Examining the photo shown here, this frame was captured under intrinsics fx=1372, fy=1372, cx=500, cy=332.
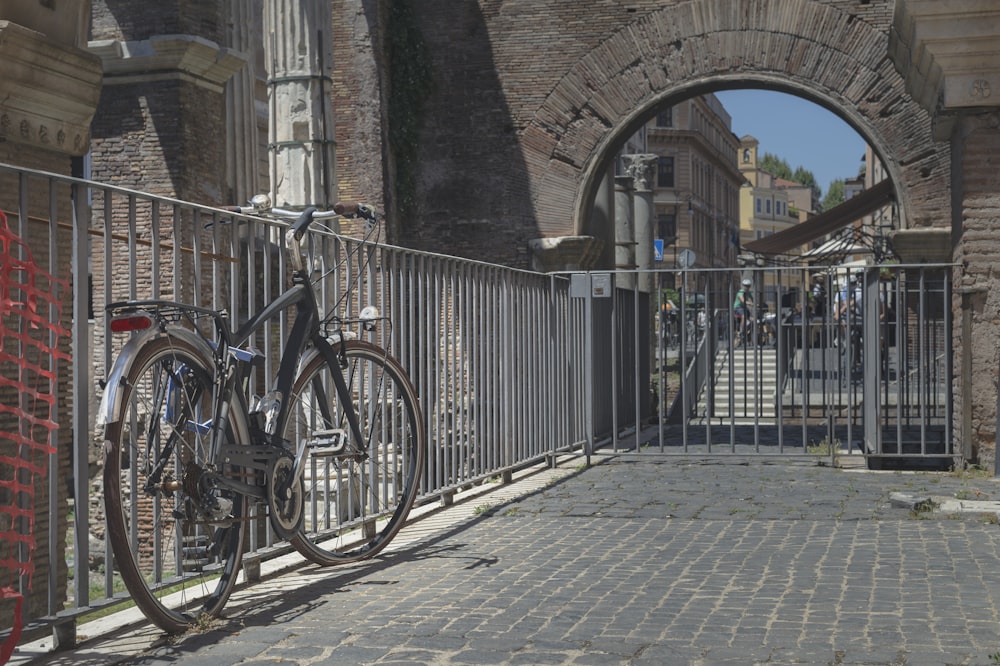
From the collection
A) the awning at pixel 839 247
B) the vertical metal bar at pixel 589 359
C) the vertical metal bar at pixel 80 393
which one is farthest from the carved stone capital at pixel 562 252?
the vertical metal bar at pixel 80 393

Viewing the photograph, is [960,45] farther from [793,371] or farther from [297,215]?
[297,215]

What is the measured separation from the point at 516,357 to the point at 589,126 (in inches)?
236

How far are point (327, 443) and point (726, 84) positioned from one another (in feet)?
34.9

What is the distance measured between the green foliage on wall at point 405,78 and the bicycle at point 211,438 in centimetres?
1021

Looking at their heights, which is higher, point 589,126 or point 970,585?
point 589,126

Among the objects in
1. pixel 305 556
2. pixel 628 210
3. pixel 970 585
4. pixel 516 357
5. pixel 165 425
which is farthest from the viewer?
pixel 628 210

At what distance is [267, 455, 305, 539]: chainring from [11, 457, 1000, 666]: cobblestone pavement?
0.28 m

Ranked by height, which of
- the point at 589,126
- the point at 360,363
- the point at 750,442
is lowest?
the point at 750,442

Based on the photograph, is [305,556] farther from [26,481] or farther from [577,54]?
[577,54]

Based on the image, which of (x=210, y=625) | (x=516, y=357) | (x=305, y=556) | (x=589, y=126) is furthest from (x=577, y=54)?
(x=210, y=625)

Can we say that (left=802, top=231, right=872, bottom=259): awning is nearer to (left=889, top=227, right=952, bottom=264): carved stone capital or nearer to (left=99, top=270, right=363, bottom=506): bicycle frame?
(left=889, top=227, right=952, bottom=264): carved stone capital

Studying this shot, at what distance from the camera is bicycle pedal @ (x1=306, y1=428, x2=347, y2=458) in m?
6.02

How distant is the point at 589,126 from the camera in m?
16.0

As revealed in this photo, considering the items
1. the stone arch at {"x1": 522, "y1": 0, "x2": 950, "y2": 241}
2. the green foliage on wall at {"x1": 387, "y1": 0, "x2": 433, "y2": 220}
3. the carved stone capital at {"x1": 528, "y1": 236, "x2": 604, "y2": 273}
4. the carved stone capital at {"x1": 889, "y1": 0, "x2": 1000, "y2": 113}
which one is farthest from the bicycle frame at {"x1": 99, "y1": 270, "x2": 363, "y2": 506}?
the green foliage on wall at {"x1": 387, "y1": 0, "x2": 433, "y2": 220}
